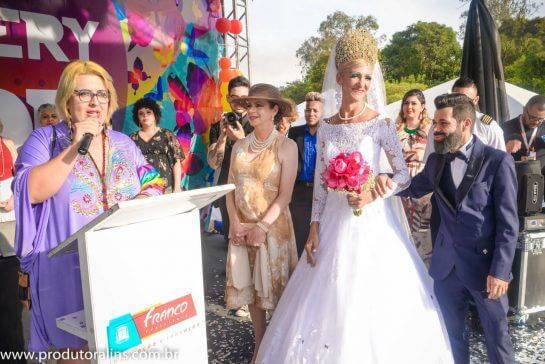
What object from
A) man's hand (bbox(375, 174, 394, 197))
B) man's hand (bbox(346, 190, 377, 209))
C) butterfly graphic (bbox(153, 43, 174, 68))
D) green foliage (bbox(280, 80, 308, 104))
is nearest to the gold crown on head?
man's hand (bbox(375, 174, 394, 197))

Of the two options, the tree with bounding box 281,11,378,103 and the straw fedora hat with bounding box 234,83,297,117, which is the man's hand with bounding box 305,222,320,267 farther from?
the tree with bounding box 281,11,378,103

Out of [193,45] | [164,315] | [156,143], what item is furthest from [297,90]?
[164,315]

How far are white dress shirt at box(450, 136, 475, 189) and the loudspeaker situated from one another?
1.32 meters

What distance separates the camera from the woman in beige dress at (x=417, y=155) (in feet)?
14.5

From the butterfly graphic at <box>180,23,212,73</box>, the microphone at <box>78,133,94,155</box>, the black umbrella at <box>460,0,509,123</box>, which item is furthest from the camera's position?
the butterfly graphic at <box>180,23,212,73</box>

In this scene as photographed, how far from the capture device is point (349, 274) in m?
2.62

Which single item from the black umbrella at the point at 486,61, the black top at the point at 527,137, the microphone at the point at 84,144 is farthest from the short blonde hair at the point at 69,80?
the black top at the point at 527,137

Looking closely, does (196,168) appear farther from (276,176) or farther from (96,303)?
(96,303)

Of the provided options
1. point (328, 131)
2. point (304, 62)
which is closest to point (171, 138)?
point (328, 131)

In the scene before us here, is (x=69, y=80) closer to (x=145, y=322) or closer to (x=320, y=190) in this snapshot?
(x=145, y=322)

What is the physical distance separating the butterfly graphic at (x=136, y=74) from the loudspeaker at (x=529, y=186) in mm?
4870

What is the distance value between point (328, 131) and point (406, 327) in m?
1.36

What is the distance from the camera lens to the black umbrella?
4816 mm
